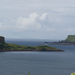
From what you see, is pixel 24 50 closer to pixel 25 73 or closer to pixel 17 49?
pixel 17 49

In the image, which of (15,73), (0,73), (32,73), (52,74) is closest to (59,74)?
(52,74)

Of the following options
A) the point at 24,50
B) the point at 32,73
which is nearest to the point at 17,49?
the point at 24,50

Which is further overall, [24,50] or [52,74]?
[24,50]

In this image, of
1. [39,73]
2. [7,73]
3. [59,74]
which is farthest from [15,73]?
[59,74]

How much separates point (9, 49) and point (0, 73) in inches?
4340

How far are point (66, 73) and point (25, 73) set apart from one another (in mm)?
15445

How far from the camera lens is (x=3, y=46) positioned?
196m

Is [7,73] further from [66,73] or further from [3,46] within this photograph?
[3,46]

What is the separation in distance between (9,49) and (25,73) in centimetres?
11060

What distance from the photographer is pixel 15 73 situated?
85062 millimetres

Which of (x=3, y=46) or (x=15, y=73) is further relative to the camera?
(x=3, y=46)

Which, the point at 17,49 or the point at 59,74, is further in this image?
the point at 17,49

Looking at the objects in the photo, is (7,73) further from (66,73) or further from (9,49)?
(9,49)

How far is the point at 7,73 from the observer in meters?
84.9
